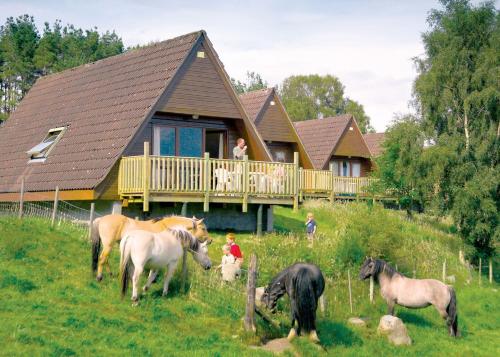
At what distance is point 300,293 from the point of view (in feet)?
59.2

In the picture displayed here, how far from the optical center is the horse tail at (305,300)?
17.8 m

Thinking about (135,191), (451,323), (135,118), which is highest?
(135,118)

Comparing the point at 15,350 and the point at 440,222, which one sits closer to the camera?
the point at 15,350

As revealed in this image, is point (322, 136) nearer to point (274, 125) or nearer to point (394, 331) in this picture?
point (274, 125)

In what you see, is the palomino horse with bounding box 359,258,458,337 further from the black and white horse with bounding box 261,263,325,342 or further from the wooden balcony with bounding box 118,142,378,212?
the wooden balcony with bounding box 118,142,378,212

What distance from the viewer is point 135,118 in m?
27.4

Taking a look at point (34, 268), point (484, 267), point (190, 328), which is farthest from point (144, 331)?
point (484, 267)

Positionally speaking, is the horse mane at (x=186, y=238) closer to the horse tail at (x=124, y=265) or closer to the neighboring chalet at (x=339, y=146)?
the horse tail at (x=124, y=265)

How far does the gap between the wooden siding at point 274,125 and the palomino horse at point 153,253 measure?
74.8 feet

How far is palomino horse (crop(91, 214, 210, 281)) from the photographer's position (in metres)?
20.0

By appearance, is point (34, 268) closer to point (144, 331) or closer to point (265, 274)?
point (144, 331)

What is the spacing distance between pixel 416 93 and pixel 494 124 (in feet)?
12.2

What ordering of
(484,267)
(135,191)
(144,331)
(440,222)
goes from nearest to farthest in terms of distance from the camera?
(144,331) < (135,191) < (484,267) < (440,222)

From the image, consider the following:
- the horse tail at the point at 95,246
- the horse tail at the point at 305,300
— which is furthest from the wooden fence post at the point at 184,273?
the horse tail at the point at 305,300
